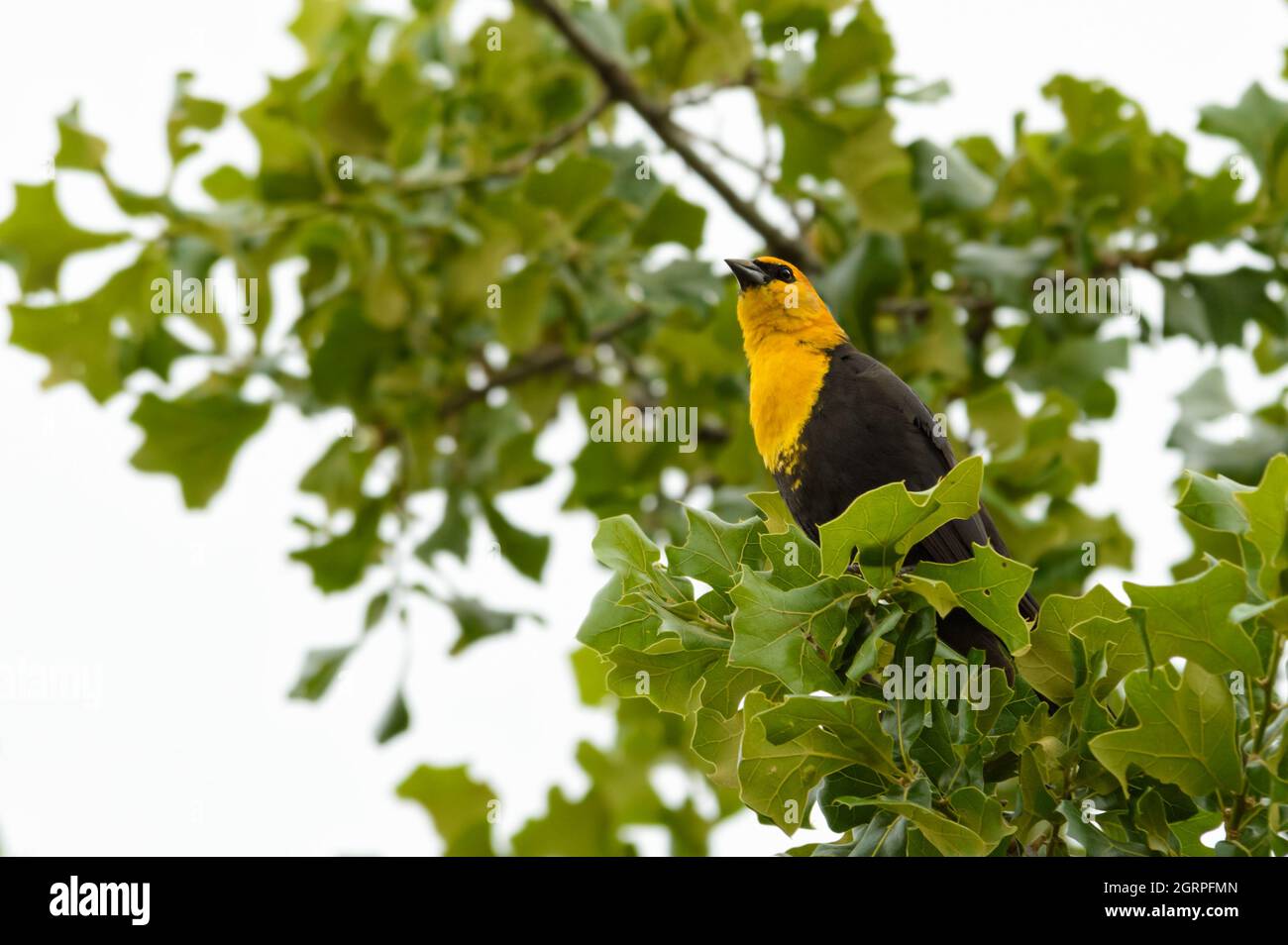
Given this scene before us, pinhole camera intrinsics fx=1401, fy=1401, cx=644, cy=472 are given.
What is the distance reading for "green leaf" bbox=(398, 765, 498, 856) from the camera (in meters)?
4.16

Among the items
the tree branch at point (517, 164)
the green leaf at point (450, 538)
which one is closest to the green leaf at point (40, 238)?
the tree branch at point (517, 164)

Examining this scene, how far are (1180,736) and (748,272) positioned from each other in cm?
237

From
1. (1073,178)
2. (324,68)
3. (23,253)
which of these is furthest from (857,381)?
(23,253)

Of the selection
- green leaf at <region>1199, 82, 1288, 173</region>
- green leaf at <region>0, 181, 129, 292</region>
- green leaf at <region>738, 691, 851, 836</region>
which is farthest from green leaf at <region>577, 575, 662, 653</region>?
green leaf at <region>1199, 82, 1288, 173</region>

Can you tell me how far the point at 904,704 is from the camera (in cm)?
185

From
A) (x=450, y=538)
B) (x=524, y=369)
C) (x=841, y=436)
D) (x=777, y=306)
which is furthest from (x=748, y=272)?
(x=450, y=538)

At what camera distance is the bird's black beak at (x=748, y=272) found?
3.89m

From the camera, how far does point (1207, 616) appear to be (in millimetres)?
1771

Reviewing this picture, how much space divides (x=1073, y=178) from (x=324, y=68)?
2351mm

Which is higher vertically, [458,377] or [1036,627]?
[458,377]

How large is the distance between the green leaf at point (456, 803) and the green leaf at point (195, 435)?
45.5 inches

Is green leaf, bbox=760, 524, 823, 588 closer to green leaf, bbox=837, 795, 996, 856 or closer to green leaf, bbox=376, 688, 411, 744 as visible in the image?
green leaf, bbox=837, 795, 996, 856
